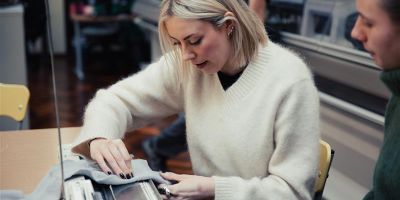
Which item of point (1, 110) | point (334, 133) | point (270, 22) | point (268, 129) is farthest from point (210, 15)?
point (270, 22)

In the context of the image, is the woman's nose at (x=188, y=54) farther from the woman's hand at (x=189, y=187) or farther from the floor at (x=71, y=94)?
the floor at (x=71, y=94)

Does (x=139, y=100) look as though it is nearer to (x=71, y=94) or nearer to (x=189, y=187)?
(x=189, y=187)

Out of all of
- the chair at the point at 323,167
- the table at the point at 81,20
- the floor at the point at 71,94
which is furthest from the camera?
the table at the point at 81,20

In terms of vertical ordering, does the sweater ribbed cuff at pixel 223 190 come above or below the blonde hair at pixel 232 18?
below

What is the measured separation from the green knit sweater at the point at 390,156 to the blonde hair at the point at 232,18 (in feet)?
1.23

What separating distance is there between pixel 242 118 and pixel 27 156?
0.66 metres

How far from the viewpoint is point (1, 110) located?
1912 millimetres

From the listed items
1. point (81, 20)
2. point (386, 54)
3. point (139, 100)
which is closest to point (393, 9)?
point (386, 54)

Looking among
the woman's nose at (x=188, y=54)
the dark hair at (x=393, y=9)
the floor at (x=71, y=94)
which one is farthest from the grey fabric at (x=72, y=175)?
the floor at (x=71, y=94)

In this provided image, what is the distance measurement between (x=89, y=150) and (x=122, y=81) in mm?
317

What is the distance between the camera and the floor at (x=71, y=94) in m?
3.43

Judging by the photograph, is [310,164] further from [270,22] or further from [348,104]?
[270,22]

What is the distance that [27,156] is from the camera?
1.47m

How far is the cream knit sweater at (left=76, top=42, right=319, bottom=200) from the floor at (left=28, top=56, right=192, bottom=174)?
54.3 inches
